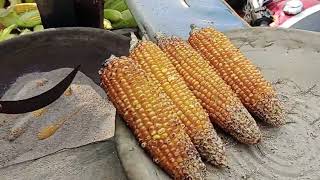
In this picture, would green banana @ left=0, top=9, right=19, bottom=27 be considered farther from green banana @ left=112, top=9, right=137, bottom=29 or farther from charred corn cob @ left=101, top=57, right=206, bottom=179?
charred corn cob @ left=101, top=57, right=206, bottom=179

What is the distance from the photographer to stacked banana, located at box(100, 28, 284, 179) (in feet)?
4.69

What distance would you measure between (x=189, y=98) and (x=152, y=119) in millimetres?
156

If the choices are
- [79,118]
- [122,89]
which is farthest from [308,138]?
[79,118]

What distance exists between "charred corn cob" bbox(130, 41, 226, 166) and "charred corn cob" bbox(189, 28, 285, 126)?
0.17 meters

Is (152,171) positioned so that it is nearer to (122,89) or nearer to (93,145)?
(122,89)

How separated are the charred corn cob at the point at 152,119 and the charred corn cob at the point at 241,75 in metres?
0.29

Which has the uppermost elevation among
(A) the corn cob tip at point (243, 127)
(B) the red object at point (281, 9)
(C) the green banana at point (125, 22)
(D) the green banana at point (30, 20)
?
(A) the corn cob tip at point (243, 127)

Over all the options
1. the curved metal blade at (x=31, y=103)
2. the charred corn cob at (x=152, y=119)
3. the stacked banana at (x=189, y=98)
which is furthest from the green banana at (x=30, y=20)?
the charred corn cob at (x=152, y=119)

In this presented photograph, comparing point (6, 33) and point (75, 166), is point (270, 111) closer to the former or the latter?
point (75, 166)

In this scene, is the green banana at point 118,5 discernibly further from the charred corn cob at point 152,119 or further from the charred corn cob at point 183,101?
the charred corn cob at point 152,119

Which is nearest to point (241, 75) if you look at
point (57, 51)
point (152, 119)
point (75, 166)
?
point (152, 119)

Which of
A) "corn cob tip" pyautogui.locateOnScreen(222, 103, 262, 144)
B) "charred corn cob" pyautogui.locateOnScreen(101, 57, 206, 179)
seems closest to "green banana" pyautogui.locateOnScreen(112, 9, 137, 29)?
"charred corn cob" pyautogui.locateOnScreen(101, 57, 206, 179)

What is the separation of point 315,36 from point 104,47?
3.75 feet

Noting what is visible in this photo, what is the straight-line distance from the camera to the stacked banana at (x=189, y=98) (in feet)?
4.69
